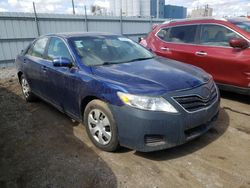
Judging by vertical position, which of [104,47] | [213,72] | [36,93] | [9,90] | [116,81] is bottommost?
[9,90]

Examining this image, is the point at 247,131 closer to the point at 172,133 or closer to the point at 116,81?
the point at 172,133

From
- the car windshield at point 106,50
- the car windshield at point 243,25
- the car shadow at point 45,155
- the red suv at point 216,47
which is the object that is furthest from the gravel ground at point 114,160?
the car windshield at point 243,25

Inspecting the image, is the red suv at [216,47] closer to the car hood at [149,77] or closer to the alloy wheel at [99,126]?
the car hood at [149,77]

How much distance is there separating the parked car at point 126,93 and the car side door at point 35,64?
285 millimetres

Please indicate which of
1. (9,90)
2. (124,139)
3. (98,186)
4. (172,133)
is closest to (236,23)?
(172,133)

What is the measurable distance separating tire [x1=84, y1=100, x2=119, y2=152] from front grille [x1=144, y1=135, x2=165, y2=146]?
0.40 meters

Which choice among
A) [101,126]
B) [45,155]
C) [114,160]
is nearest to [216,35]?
[101,126]

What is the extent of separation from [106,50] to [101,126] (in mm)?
1326

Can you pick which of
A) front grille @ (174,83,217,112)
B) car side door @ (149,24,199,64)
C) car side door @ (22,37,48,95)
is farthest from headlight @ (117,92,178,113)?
car side door @ (149,24,199,64)

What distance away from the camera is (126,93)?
2.73 meters

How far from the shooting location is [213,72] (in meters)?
4.95

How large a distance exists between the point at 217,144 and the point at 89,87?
75.9 inches

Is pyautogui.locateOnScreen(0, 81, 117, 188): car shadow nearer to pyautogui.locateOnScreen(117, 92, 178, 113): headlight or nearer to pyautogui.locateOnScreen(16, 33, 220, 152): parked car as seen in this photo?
pyautogui.locateOnScreen(16, 33, 220, 152): parked car

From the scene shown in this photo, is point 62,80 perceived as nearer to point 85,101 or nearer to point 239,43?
point 85,101
